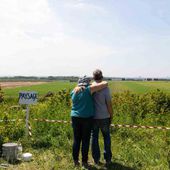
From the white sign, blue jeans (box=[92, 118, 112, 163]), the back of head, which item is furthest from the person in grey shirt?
the white sign

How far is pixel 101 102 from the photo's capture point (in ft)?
27.4

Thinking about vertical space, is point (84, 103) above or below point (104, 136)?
above

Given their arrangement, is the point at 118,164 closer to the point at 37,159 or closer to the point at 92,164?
the point at 92,164

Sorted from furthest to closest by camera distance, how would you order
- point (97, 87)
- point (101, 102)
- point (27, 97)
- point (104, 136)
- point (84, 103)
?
point (27, 97), point (104, 136), point (101, 102), point (84, 103), point (97, 87)

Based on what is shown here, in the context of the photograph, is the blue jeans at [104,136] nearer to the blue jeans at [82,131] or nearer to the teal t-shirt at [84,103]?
the blue jeans at [82,131]

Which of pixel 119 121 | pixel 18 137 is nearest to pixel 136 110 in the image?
pixel 119 121

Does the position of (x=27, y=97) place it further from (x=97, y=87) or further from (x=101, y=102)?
(x=97, y=87)

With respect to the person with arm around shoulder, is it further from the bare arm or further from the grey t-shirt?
the grey t-shirt

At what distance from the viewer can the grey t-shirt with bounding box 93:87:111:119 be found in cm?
833

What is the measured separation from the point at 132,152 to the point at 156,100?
7600 mm

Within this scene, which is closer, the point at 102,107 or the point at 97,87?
the point at 97,87

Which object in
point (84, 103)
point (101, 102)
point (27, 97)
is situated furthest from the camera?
point (27, 97)

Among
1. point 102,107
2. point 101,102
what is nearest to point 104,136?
point 102,107

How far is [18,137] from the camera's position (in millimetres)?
11805
